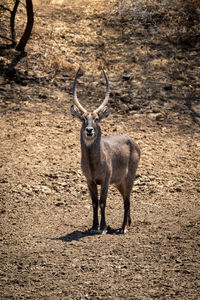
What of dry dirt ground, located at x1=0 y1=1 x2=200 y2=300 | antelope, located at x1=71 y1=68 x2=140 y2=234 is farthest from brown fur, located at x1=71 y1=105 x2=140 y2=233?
dry dirt ground, located at x1=0 y1=1 x2=200 y2=300

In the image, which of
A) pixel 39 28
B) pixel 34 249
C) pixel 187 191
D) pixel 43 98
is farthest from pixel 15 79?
pixel 34 249

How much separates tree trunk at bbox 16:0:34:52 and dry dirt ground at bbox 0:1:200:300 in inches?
16.1

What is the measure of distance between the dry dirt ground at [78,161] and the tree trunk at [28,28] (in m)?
0.41

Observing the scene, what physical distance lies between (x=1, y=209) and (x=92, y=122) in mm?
2754

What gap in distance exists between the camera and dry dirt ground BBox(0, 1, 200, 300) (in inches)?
230

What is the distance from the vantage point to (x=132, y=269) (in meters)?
6.02

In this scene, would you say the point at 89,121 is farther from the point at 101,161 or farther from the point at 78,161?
the point at 78,161

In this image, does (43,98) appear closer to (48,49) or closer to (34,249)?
(48,49)

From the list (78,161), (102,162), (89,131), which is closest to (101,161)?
(102,162)

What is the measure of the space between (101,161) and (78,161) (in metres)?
3.13

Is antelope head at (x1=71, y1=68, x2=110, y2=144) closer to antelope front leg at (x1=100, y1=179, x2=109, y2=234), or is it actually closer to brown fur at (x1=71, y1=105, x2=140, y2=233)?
brown fur at (x1=71, y1=105, x2=140, y2=233)

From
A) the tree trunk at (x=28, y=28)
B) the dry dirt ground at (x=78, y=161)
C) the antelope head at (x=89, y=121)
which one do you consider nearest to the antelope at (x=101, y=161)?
the antelope head at (x=89, y=121)

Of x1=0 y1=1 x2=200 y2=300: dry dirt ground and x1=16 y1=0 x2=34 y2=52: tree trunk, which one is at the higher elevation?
x1=16 y1=0 x2=34 y2=52: tree trunk

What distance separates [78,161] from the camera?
10.8 metres
